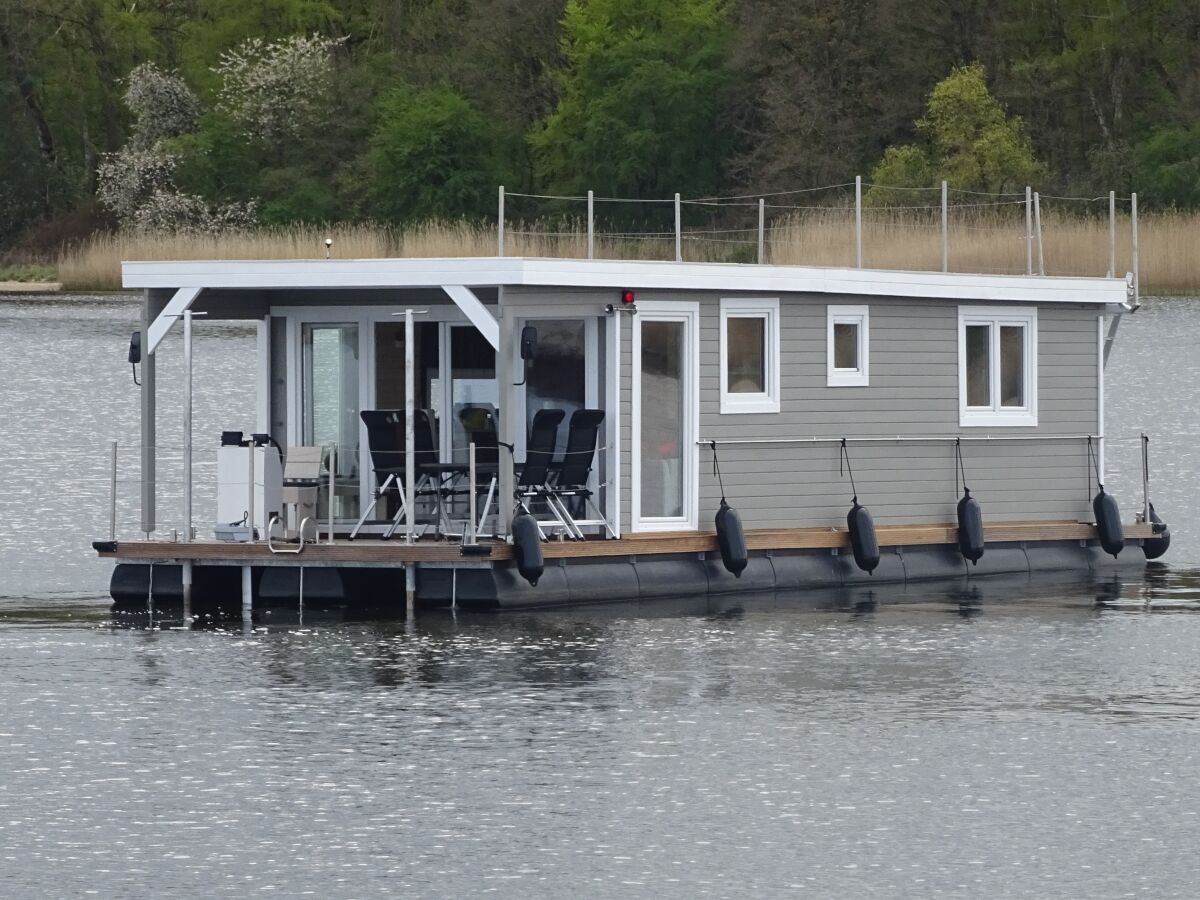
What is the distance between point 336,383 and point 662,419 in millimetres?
2798

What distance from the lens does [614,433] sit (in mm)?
20453

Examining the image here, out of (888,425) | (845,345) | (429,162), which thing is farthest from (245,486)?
(429,162)

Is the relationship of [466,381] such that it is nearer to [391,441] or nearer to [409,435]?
[391,441]

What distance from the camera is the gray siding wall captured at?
21031 mm

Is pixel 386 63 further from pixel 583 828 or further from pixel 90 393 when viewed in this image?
pixel 583 828

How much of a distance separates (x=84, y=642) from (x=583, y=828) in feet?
23.5

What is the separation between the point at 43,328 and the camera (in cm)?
5962

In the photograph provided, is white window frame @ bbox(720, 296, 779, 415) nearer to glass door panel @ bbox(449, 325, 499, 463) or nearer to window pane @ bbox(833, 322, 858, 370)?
window pane @ bbox(833, 322, 858, 370)

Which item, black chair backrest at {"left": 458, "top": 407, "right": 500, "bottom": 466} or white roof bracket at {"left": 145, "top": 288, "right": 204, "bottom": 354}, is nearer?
white roof bracket at {"left": 145, "top": 288, "right": 204, "bottom": 354}

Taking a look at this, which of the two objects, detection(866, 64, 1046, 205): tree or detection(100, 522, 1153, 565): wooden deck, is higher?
detection(866, 64, 1046, 205): tree

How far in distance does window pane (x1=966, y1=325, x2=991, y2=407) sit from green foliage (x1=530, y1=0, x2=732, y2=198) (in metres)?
53.2

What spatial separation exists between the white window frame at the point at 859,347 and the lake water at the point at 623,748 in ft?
5.79

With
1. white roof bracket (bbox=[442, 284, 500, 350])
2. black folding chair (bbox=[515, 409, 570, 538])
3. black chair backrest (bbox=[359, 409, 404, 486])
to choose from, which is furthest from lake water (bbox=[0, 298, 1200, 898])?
white roof bracket (bbox=[442, 284, 500, 350])

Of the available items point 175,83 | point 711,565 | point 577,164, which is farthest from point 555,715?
point 175,83
